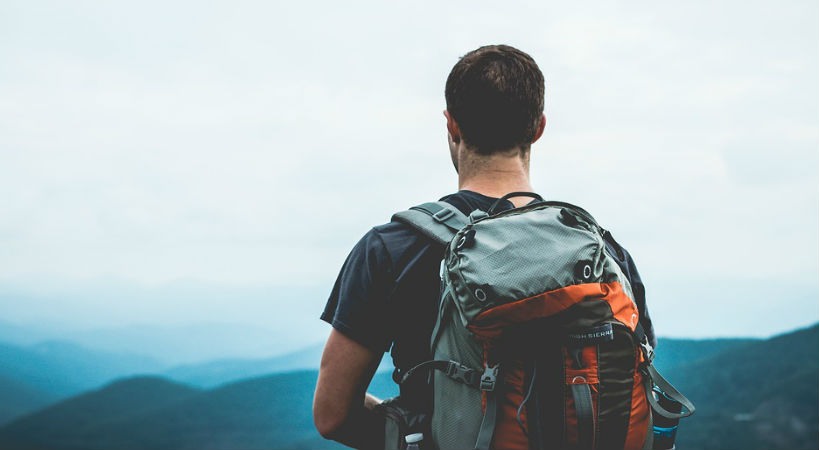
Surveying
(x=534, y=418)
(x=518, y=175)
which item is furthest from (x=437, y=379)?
(x=518, y=175)

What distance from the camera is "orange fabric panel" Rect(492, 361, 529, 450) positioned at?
8.39 feet

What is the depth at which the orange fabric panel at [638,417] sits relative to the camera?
2.61 metres

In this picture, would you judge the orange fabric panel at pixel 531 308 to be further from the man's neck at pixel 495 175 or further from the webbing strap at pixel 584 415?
the man's neck at pixel 495 175

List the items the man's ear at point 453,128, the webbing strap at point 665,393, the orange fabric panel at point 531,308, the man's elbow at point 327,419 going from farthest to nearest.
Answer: the man's ear at point 453,128, the man's elbow at point 327,419, the webbing strap at point 665,393, the orange fabric panel at point 531,308

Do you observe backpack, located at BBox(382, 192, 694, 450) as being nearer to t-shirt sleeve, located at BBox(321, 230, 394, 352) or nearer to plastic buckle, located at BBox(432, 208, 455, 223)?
plastic buckle, located at BBox(432, 208, 455, 223)

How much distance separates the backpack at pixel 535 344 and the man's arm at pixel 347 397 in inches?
10.7

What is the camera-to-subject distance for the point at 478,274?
2.50 m

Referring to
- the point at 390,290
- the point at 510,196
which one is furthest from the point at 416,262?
the point at 510,196

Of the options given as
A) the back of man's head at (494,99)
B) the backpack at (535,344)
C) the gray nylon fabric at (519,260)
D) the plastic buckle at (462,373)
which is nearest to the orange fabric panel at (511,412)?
the backpack at (535,344)

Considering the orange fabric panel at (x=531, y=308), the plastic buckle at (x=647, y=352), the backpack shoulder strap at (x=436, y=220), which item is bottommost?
the plastic buckle at (x=647, y=352)

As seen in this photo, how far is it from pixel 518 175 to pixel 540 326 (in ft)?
2.33

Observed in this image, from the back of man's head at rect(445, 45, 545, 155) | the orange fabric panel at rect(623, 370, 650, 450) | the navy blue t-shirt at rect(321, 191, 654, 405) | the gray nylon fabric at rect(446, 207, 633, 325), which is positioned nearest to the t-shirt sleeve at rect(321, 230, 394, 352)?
the navy blue t-shirt at rect(321, 191, 654, 405)

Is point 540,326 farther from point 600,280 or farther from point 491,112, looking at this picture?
point 491,112

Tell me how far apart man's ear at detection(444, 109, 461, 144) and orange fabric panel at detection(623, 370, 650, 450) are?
46.2 inches
